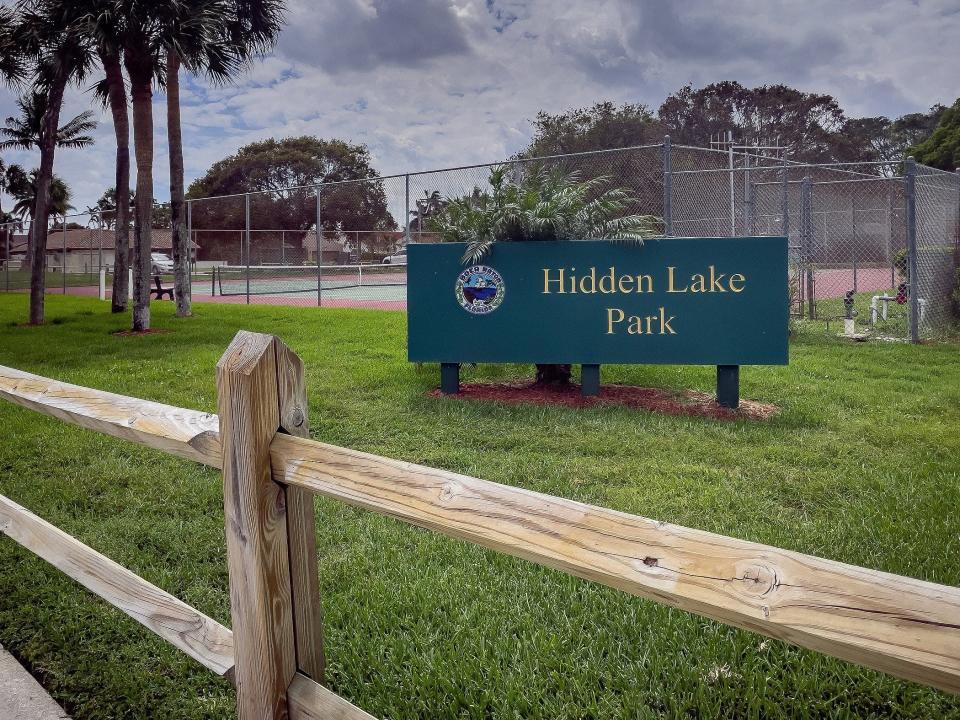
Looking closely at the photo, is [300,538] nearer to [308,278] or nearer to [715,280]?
[715,280]

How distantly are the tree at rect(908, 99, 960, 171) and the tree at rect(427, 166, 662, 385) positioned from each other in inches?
1671

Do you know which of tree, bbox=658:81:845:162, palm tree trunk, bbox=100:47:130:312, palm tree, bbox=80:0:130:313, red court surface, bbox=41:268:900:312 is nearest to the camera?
palm tree, bbox=80:0:130:313

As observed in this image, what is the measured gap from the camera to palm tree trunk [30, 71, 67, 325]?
1683cm

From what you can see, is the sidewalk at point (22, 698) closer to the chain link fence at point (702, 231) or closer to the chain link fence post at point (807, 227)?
the chain link fence at point (702, 231)

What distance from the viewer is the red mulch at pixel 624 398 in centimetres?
729

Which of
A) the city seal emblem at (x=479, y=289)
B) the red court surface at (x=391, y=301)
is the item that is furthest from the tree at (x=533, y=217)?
the red court surface at (x=391, y=301)

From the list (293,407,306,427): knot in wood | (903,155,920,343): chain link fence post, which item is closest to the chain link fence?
(903,155,920,343): chain link fence post

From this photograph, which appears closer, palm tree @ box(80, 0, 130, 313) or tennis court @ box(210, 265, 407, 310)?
palm tree @ box(80, 0, 130, 313)

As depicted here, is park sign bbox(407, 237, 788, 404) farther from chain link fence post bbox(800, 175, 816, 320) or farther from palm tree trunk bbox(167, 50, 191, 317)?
palm tree trunk bbox(167, 50, 191, 317)

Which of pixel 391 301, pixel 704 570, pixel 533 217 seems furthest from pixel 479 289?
pixel 391 301

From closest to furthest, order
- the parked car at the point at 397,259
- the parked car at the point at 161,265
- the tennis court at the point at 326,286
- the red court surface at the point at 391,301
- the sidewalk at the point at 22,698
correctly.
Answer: the sidewalk at the point at 22,698 → the red court surface at the point at 391,301 → the tennis court at the point at 326,286 → the parked car at the point at 397,259 → the parked car at the point at 161,265

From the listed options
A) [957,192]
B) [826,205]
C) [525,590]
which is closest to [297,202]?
[826,205]

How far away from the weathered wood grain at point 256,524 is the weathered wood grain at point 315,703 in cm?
2

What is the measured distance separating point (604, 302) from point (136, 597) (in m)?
5.70
